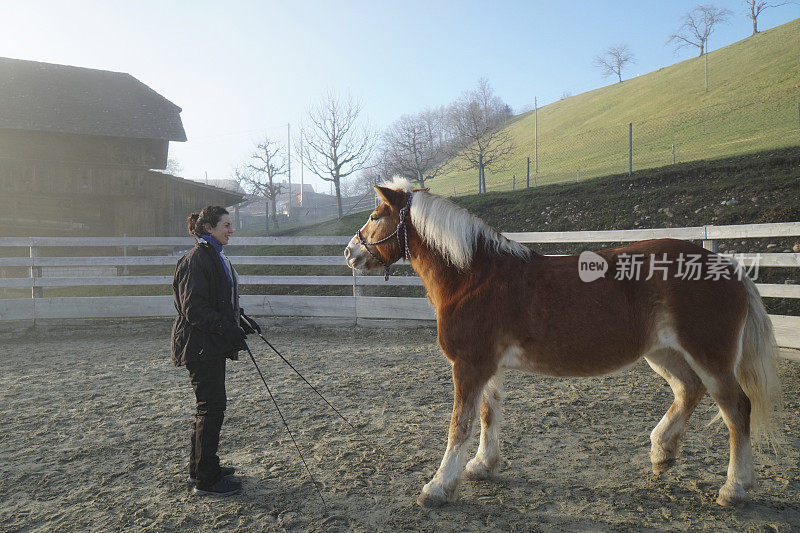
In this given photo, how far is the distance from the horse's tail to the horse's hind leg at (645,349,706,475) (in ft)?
0.93

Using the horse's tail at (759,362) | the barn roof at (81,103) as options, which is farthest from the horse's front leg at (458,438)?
the barn roof at (81,103)

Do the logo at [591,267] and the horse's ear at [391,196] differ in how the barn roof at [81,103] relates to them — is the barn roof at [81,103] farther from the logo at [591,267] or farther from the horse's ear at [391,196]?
the logo at [591,267]

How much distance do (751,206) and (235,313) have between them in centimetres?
1030

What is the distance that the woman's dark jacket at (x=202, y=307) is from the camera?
2943 millimetres

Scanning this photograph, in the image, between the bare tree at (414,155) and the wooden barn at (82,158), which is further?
the bare tree at (414,155)

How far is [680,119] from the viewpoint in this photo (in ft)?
108

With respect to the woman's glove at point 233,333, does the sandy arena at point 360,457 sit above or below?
below

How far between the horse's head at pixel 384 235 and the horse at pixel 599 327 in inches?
8.7

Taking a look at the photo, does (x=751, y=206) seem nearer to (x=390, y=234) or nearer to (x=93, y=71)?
(x=390, y=234)

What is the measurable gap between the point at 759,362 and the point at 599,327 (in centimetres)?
103

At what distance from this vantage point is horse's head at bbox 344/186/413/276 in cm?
333

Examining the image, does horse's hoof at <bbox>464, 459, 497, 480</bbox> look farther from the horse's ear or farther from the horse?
the horse's ear

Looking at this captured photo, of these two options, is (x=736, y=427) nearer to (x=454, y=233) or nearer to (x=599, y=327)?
(x=599, y=327)

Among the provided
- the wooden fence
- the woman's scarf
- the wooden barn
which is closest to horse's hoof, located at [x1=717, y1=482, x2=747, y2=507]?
the woman's scarf
